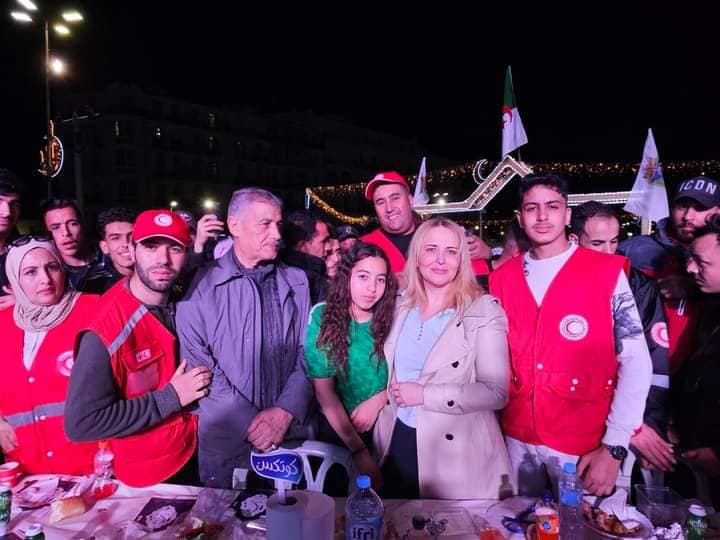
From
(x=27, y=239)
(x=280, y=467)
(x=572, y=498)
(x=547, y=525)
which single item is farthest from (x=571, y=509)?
(x=27, y=239)

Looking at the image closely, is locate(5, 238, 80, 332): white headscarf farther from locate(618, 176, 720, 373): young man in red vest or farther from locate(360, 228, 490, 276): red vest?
locate(618, 176, 720, 373): young man in red vest

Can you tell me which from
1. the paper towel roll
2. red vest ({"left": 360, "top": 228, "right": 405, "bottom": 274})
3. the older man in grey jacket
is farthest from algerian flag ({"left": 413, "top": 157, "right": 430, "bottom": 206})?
the paper towel roll

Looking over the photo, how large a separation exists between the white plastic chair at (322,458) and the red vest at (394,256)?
5.01 feet

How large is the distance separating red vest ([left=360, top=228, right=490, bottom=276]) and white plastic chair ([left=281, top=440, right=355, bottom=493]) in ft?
5.01

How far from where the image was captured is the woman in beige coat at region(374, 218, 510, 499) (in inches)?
101

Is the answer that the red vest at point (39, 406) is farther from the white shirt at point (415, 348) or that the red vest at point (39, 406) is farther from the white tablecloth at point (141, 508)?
the white shirt at point (415, 348)

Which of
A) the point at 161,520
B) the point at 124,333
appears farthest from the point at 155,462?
the point at 124,333

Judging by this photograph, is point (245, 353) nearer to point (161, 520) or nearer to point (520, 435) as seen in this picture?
point (161, 520)

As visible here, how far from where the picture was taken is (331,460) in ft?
9.34

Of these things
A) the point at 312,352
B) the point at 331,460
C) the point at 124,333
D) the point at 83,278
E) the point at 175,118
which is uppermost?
the point at 175,118

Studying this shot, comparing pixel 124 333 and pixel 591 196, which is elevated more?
pixel 591 196

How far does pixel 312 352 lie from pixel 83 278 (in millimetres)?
2556

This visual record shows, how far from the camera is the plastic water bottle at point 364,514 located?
1.80 meters

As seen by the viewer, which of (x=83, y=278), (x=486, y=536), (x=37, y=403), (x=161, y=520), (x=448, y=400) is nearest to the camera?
(x=486, y=536)
